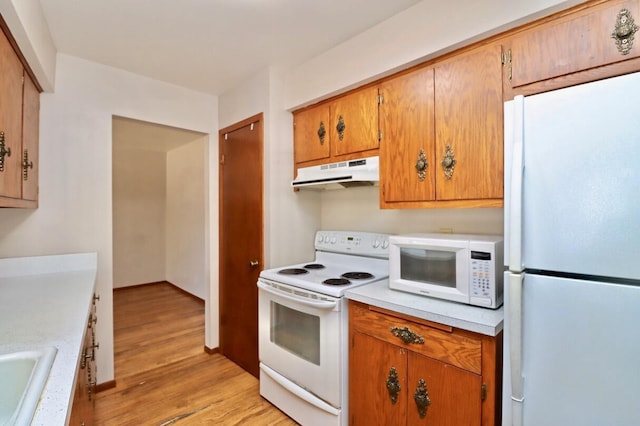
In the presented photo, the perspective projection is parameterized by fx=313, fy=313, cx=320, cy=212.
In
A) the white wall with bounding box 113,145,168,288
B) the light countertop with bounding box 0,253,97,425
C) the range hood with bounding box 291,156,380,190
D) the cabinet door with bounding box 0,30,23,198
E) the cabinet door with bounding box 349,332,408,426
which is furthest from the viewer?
the white wall with bounding box 113,145,168,288

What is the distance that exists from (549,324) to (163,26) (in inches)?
94.7

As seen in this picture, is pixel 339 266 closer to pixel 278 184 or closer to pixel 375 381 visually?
pixel 278 184

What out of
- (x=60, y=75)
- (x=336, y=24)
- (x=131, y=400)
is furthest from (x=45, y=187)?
(x=336, y=24)

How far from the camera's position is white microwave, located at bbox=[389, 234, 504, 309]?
139 cm

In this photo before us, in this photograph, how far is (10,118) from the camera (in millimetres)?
1500

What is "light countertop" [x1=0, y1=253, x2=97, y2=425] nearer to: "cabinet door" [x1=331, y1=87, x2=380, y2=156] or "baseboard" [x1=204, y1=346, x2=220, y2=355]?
"baseboard" [x1=204, y1=346, x2=220, y2=355]

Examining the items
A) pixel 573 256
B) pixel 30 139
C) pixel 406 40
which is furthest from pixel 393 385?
pixel 30 139

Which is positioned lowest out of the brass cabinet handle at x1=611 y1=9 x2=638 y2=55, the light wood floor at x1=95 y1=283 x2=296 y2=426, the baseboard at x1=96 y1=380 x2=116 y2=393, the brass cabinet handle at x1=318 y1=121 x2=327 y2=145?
the light wood floor at x1=95 y1=283 x2=296 y2=426

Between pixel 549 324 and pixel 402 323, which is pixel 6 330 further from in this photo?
pixel 549 324

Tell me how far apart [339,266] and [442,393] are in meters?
1.20

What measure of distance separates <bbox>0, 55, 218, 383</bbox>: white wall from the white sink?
157 cm

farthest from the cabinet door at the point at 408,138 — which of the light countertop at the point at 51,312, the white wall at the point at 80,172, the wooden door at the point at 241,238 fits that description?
the white wall at the point at 80,172

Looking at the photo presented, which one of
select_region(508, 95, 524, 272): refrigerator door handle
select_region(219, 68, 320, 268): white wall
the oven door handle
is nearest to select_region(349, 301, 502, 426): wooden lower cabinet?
the oven door handle

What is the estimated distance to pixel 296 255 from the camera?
2.55m
